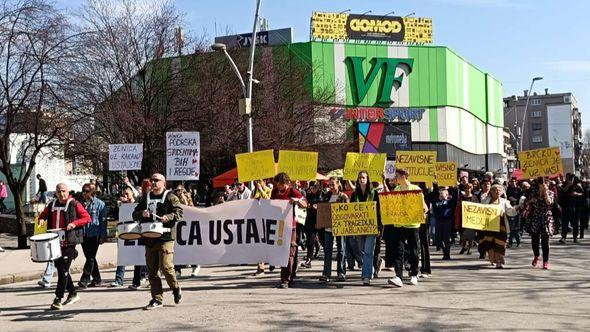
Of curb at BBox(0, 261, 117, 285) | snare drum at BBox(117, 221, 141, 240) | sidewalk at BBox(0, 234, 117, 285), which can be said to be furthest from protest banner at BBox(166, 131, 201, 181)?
snare drum at BBox(117, 221, 141, 240)

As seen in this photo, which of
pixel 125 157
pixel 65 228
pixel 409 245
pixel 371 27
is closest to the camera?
pixel 65 228

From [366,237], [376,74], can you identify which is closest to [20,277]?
[366,237]

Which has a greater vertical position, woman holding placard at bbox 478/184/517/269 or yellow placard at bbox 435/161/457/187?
yellow placard at bbox 435/161/457/187

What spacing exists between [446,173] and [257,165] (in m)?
6.19

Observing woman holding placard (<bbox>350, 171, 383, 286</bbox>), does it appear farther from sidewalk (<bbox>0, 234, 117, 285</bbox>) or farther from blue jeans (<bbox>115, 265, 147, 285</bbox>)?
sidewalk (<bbox>0, 234, 117, 285</bbox>)

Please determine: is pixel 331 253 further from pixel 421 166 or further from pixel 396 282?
pixel 421 166

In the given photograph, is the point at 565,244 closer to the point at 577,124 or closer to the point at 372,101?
the point at 372,101

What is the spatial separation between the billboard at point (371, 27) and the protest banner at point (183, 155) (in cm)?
4524

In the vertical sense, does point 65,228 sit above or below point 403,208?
below

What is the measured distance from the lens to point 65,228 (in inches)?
398

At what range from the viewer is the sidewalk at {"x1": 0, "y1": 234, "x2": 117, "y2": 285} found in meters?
14.7

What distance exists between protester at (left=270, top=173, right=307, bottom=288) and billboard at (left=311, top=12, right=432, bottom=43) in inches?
1986

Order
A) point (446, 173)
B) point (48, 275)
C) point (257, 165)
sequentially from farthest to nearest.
→ 1. point (446, 173)
2. point (257, 165)
3. point (48, 275)

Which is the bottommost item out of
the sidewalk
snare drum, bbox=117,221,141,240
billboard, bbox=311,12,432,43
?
the sidewalk
